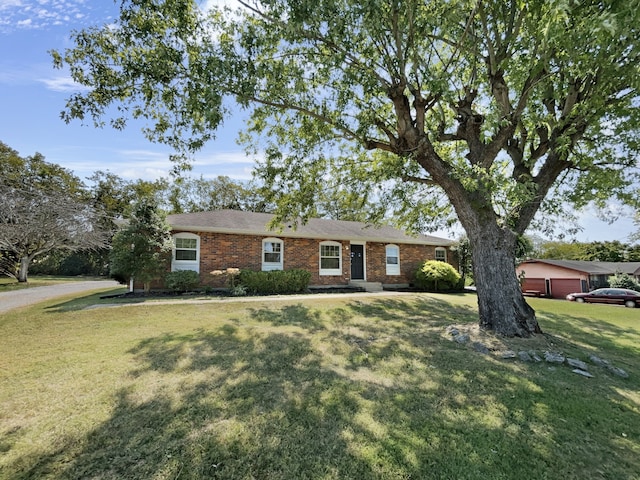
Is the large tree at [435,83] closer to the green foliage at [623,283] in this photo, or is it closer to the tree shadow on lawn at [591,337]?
the tree shadow on lawn at [591,337]

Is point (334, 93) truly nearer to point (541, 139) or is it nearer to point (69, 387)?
point (541, 139)

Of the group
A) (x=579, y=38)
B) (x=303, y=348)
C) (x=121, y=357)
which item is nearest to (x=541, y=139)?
(x=579, y=38)

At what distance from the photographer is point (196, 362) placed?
16.2 feet

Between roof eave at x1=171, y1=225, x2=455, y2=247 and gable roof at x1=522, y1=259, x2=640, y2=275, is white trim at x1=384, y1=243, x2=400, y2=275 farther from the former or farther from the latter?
gable roof at x1=522, y1=259, x2=640, y2=275

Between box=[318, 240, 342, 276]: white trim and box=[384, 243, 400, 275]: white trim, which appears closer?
box=[318, 240, 342, 276]: white trim

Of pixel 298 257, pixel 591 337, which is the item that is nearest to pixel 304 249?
pixel 298 257

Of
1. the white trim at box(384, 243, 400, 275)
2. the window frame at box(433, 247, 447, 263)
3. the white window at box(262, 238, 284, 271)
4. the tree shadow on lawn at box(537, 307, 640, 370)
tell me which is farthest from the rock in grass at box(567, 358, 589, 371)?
the window frame at box(433, 247, 447, 263)

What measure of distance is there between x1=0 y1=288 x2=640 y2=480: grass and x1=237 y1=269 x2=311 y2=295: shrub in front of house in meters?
6.08

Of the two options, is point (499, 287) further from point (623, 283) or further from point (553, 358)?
point (623, 283)

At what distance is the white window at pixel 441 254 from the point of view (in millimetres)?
19792

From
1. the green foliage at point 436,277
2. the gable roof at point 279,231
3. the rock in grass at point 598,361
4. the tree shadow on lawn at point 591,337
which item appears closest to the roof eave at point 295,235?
the gable roof at point 279,231

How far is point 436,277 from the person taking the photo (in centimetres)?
1673

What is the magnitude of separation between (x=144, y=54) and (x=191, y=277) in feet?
27.0

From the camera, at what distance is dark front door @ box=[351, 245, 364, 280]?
17156 mm
